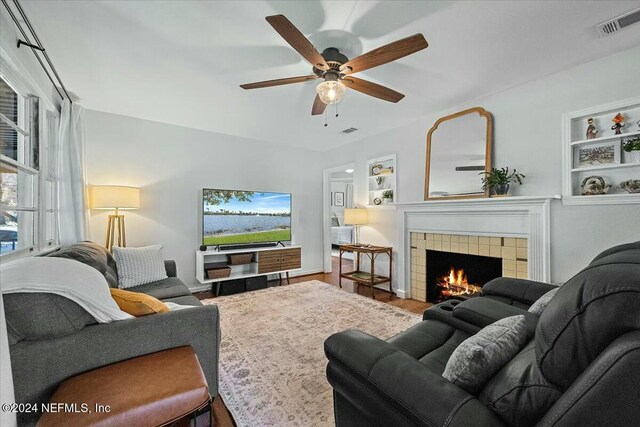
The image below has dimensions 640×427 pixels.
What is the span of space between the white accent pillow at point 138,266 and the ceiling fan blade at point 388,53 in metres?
2.66

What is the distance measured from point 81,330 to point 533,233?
3531 mm

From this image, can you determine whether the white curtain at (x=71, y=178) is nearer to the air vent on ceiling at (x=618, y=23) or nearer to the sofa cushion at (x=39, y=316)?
the sofa cushion at (x=39, y=316)

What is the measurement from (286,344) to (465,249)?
2.35 m

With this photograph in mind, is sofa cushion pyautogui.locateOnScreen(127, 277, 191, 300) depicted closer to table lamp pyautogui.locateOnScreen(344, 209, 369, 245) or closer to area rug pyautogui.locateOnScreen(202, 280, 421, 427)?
area rug pyautogui.locateOnScreen(202, 280, 421, 427)

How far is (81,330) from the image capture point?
4.02ft

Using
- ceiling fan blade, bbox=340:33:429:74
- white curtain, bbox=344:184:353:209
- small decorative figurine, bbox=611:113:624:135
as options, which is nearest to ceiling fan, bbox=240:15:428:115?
ceiling fan blade, bbox=340:33:429:74

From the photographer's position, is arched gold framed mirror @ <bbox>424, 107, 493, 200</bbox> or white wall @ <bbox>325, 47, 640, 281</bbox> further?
arched gold framed mirror @ <bbox>424, 107, 493, 200</bbox>

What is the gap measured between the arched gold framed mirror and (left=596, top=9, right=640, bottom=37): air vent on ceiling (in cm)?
108

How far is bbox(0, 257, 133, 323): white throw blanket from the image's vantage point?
44.1 inches

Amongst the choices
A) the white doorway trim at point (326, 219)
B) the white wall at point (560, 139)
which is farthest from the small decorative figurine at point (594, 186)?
the white doorway trim at point (326, 219)

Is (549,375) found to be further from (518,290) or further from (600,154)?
(600,154)

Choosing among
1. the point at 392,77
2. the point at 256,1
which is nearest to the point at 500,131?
the point at 392,77

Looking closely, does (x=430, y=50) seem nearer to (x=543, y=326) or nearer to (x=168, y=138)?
(x=543, y=326)

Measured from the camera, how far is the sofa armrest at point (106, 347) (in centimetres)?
109
